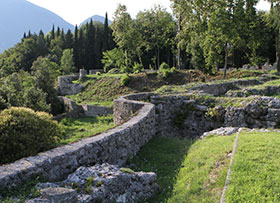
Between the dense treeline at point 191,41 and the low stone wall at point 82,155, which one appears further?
the dense treeline at point 191,41

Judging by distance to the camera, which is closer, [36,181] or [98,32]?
[36,181]

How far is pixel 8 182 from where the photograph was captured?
4.53 m

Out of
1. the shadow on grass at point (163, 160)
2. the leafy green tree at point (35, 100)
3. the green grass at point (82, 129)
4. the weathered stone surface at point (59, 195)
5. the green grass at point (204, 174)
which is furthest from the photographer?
the leafy green tree at point (35, 100)

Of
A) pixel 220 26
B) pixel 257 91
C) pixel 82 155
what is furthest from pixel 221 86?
pixel 82 155

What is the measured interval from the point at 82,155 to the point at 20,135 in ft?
5.51

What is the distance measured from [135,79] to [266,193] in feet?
103

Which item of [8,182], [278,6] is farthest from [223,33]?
[8,182]

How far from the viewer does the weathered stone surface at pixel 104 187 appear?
4.28 m

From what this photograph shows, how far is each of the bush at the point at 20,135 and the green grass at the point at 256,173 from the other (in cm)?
459

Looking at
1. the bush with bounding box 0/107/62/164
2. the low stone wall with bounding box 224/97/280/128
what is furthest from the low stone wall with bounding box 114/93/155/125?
the bush with bounding box 0/107/62/164

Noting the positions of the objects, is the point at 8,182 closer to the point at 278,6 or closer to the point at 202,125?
the point at 202,125

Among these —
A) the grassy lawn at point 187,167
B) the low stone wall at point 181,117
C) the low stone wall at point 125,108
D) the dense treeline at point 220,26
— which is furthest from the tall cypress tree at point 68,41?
the grassy lawn at point 187,167

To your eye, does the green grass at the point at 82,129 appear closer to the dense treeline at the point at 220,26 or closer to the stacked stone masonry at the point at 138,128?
the stacked stone masonry at the point at 138,128

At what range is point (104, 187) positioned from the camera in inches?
196
